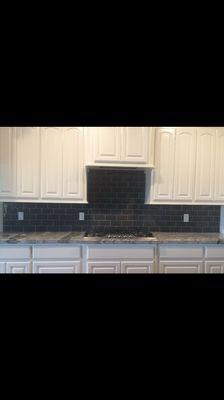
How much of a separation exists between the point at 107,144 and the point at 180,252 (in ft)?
4.82

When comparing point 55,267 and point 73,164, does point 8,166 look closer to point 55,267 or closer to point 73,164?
point 73,164

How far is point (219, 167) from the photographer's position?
2.66m

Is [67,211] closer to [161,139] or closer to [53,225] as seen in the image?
[53,225]

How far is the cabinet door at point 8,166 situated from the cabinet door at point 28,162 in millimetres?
55

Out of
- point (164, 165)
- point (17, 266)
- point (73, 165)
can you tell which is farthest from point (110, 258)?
point (164, 165)

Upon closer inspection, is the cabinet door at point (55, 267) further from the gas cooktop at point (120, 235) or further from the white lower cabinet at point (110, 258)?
the gas cooktop at point (120, 235)

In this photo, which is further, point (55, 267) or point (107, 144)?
point (107, 144)

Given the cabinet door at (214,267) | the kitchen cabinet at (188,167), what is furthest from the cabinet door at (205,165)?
the cabinet door at (214,267)

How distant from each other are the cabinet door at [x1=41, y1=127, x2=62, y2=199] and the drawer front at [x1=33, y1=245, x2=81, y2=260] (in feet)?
1.92

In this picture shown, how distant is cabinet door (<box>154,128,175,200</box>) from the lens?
101 inches

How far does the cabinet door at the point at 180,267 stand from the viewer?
Answer: 2445 mm

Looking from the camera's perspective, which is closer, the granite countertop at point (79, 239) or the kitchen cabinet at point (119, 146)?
the granite countertop at point (79, 239)

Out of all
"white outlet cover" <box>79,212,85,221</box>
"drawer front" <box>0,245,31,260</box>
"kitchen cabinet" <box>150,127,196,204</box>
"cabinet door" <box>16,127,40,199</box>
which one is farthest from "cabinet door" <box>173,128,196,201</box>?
"drawer front" <box>0,245,31,260</box>
